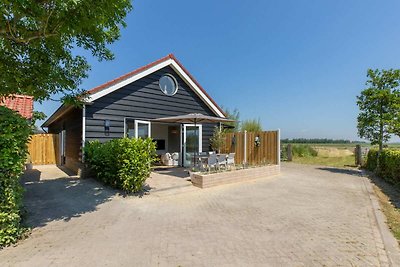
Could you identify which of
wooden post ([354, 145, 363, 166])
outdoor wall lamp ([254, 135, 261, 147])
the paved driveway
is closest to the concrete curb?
the paved driveway

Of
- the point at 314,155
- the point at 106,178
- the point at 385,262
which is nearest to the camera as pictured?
the point at 385,262

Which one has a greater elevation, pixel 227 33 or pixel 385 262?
pixel 227 33

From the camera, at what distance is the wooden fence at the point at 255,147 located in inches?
476

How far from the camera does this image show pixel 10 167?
12.8ft

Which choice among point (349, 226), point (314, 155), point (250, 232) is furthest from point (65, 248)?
point (314, 155)

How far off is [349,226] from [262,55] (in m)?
13.3

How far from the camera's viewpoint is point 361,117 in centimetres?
1295

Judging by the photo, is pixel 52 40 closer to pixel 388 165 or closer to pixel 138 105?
pixel 138 105

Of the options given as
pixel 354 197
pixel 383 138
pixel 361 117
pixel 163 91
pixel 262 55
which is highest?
pixel 262 55

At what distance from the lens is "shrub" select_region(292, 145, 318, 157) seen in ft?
74.1

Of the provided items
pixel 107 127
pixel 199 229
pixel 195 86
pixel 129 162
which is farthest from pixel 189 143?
pixel 199 229

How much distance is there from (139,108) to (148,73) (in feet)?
5.76

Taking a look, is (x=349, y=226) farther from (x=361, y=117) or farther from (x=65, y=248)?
(x=361, y=117)

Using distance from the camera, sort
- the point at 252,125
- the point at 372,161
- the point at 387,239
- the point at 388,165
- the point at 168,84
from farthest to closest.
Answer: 1. the point at 252,125
2. the point at 372,161
3. the point at 168,84
4. the point at 388,165
5. the point at 387,239
